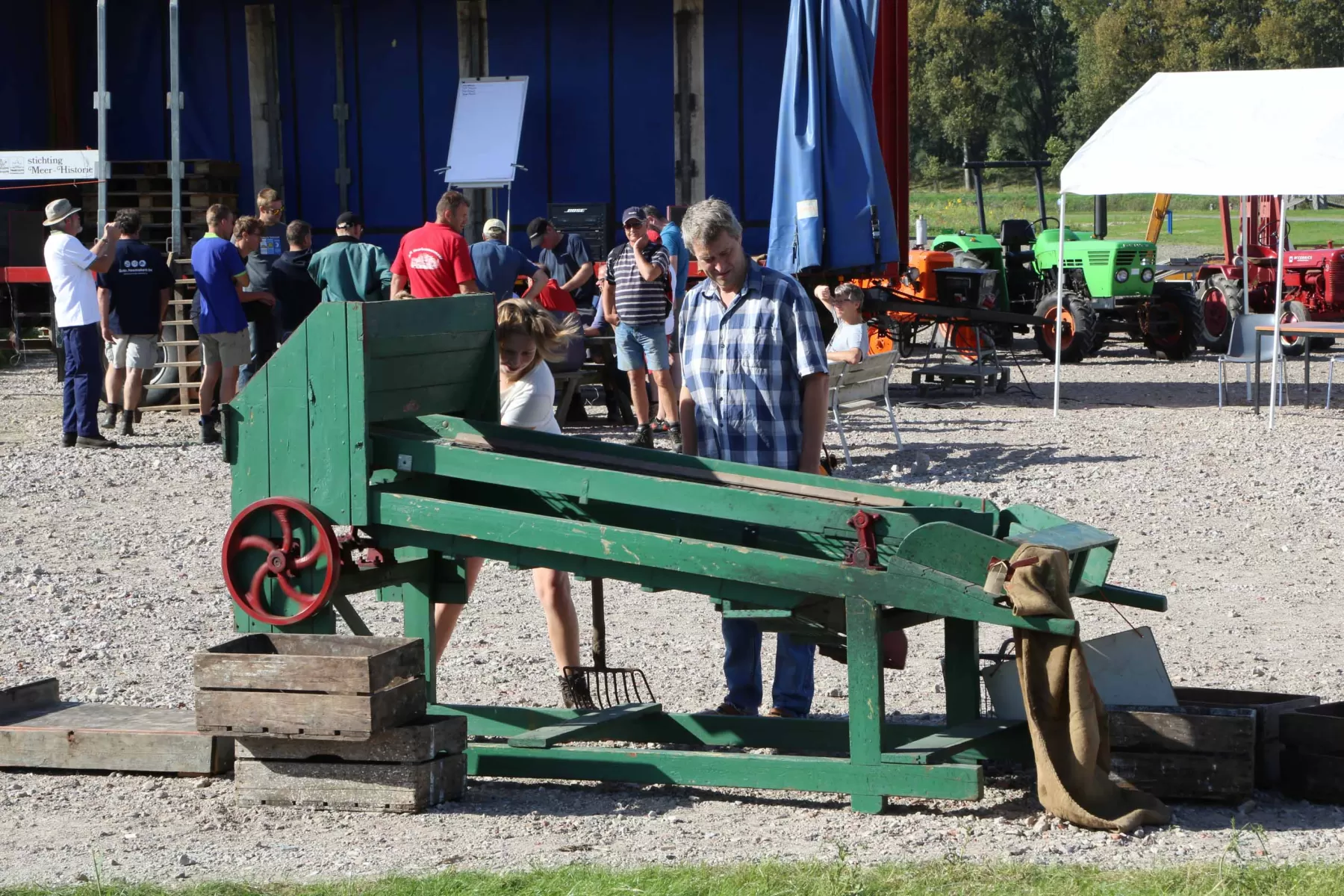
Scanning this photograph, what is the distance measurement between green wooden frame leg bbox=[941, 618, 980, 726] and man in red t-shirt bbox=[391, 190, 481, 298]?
22.1 ft

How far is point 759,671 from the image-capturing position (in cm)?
561

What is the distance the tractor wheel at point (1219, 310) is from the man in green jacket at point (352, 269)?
428 inches

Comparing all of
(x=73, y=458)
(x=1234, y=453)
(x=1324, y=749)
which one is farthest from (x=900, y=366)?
(x=1324, y=749)

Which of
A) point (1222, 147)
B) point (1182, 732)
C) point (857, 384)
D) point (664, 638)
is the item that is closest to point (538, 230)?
point (857, 384)

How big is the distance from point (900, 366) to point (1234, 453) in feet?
22.7

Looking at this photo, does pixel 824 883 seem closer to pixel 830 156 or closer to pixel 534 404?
pixel 534 404

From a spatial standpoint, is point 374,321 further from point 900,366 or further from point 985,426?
point 900,366

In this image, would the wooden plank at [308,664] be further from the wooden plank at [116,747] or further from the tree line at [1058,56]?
the tree line at [1058,56]

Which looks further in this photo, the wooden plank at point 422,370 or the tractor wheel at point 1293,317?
the tractor wheel at point 1293,317

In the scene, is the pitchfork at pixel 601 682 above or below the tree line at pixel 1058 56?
below

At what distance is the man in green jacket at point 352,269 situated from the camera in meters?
11.8

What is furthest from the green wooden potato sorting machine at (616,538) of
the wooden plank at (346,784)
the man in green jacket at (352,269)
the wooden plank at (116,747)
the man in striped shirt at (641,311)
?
the man in green jacket at (352,269)

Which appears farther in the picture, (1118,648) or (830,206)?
(830,206)

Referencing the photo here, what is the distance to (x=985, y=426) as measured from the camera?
12938 mm
